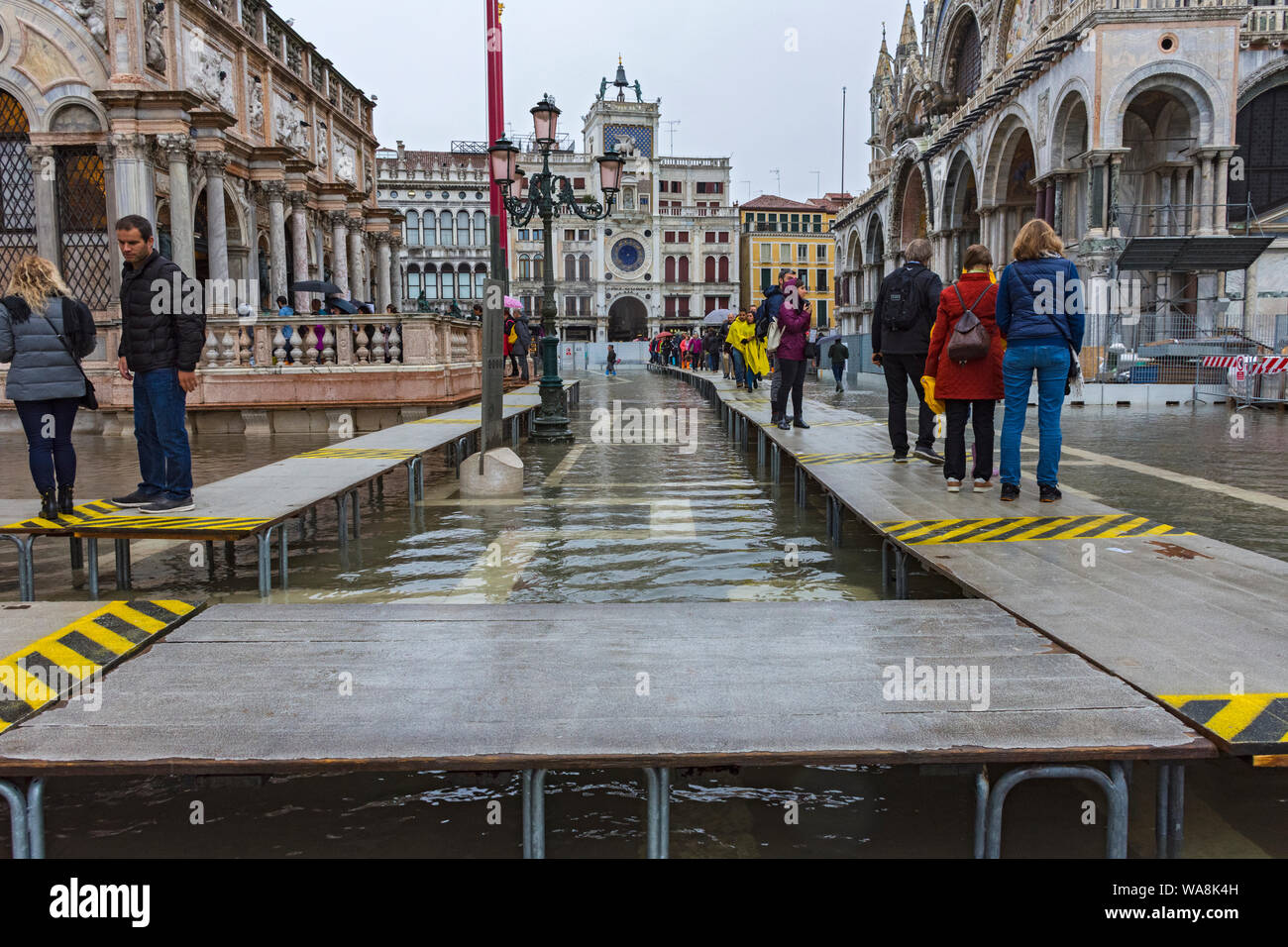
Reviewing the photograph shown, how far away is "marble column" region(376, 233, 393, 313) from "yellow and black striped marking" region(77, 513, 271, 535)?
3398cm

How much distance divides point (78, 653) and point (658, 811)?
199 cm

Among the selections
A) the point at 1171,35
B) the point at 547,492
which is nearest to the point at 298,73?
the point at 1171,35

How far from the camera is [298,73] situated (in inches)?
1222

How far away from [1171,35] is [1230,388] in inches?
361

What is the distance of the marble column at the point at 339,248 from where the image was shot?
32750 mm

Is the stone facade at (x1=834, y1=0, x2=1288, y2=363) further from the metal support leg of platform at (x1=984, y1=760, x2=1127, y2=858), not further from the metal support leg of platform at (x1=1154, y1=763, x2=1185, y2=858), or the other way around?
the metal support leg of platform at (x1=984, y1=760, x2=1127, y2=858)

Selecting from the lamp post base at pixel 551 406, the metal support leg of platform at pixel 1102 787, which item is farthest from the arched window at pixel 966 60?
the metal support leg of platform at pixel 1102 787

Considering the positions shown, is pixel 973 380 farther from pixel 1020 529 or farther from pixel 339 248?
pixel 339 248

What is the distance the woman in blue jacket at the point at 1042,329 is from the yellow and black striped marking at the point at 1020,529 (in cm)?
69

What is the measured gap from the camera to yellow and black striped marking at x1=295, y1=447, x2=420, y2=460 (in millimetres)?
8594

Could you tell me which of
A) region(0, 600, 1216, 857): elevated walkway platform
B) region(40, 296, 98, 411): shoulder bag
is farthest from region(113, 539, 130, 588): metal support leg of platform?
region(0, 600, 1216, 857): elevated walkway platform

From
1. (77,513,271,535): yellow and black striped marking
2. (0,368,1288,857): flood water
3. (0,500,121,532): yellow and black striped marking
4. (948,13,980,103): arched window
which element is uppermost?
(948,13,980,103): arched window

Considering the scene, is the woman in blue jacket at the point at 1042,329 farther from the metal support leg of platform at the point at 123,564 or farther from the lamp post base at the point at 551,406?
the lamp post base at the point at 551,406
